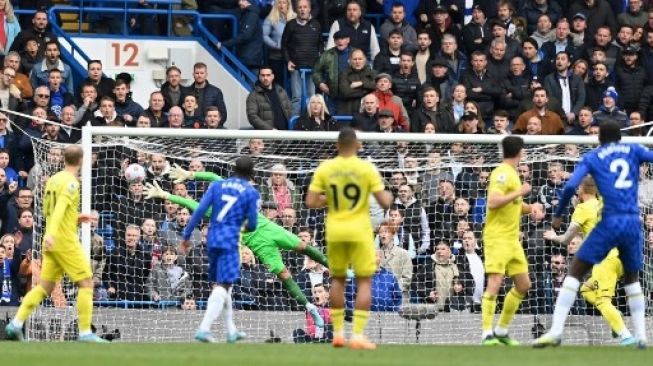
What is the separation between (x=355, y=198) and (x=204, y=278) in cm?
626

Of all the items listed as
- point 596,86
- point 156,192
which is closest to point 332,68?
point 596,86

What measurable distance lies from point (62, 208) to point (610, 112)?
10.5 metres

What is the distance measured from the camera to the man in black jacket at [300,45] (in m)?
27.9

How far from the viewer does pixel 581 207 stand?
20.6 meters

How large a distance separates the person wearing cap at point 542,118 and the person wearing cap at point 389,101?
1.56 meters

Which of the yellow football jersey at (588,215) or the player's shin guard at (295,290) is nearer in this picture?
the yellow football jersey at (588,215)

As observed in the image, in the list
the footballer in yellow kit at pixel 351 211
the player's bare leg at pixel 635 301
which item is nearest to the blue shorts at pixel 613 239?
the player's bare leg at pixel 635 301

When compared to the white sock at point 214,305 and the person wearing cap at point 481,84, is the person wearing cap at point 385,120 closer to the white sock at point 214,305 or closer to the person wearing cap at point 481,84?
the person wearing cap at point 481,84

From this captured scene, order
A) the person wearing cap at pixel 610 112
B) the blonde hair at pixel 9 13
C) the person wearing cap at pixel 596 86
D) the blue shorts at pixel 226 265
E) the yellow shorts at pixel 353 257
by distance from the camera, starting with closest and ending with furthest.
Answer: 1. the yellow shorts at pixel 353 257
2. the blue shorts at pixel 226 265
3. the blonde hair at pixel 9 13
4. the person wearing cap at pixel 610 112
5. the person wearing cap at pixel 596 86

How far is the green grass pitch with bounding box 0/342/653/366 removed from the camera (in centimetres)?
1619

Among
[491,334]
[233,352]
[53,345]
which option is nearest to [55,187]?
[53,345]

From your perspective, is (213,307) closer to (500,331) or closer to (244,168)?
(244,168)

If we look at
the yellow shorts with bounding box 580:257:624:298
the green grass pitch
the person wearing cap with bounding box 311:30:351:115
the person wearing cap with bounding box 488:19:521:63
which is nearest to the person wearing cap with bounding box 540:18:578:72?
the person wearing cap with bounding box 488:19:521:63

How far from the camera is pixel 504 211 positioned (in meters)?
19.1
